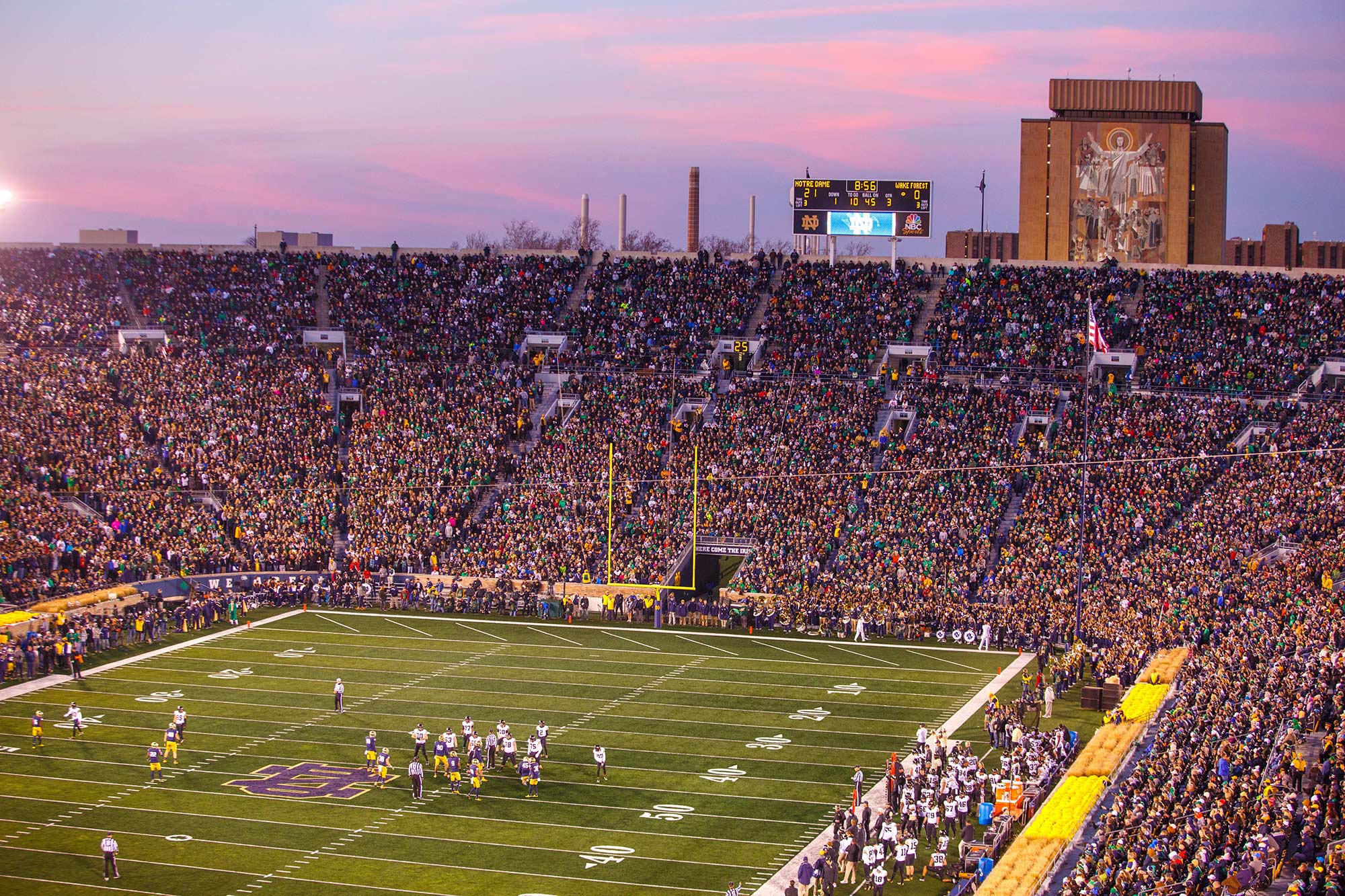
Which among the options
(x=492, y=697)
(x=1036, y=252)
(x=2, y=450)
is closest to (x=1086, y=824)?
(x=492, y=697)

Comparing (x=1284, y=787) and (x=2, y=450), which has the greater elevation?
(x=2, y=450)

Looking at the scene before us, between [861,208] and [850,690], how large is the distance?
2692 centimetres

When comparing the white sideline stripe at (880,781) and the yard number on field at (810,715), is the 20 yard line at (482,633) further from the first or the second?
the yard number on field at (810,715)

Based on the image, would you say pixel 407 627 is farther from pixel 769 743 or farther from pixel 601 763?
pixel 601 763

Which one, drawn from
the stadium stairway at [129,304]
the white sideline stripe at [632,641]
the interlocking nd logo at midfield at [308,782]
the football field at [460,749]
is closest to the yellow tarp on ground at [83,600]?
the football field at [460,749]

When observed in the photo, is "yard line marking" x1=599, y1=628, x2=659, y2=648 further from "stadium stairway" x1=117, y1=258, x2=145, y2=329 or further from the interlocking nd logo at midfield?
"stadium stairway" x1=117, y1=258, x2=145, y2=329

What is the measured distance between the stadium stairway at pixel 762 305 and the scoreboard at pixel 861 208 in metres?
1.86

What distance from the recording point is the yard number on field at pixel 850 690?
106ft

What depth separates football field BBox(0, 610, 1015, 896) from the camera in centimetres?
2225

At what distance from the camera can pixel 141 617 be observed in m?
37.8

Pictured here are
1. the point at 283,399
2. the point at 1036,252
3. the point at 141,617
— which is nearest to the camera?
the point at 141,617

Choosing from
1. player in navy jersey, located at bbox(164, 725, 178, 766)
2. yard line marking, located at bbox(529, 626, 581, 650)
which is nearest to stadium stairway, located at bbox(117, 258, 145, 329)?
yard line marking, located at bbox(529, 626, 581, 650)

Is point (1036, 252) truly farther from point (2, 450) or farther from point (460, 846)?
point (460, 846)

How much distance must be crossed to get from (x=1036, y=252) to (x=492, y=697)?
64.9 metres
